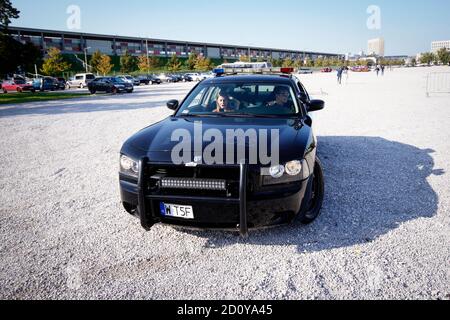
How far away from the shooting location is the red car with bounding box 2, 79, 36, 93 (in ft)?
109

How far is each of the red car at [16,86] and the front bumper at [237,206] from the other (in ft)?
121

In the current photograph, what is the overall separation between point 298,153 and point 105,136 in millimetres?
7034

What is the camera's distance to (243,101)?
13.8ft

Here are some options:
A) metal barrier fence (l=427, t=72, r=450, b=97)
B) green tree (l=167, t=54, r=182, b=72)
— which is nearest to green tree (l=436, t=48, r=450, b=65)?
green tree (l=167, t=54, r=182, b=72)

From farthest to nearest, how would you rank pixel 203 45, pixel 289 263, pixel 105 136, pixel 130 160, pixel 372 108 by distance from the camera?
pixel 203 45, pixel 372 108, pixel 105 136, pixel 130 160, pixel 289 263

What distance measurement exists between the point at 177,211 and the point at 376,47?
174173mm

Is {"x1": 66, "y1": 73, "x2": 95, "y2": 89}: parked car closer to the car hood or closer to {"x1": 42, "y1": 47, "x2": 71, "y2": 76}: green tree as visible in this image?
{"x1": 42, "y1": 47, "x2": 71, "y2": 76}: green tree

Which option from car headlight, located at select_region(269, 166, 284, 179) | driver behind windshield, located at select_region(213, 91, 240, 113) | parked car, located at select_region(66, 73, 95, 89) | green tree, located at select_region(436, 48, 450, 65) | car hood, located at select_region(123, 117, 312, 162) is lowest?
car headlight, located at select_region(269, 166, 284, 179)

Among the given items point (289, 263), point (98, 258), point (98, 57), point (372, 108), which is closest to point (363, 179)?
point (289, 263)

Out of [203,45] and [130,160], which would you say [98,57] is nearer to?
[203,45]

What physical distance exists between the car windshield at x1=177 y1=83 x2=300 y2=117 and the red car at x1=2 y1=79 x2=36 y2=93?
1395 inches

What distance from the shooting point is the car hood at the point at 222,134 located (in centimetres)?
289

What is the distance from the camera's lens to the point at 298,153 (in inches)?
112

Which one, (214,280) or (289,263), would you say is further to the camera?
(289,263)
